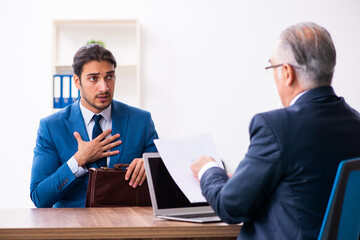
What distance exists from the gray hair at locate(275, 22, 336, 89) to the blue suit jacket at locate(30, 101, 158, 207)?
1.20 metres

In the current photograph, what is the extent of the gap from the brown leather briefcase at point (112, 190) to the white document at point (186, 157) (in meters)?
0.39

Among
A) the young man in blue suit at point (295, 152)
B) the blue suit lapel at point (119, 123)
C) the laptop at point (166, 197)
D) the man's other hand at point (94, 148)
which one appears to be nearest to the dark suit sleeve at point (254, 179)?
the young man in blue suit at point (295, 152)

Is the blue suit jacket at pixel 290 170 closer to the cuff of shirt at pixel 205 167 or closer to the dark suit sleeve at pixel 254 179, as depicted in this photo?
the dark suit sleeve at pixel 254 179

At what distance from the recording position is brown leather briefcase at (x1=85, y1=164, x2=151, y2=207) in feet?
6.24

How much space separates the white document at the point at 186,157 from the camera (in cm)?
156

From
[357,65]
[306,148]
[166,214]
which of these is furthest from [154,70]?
[306,148]

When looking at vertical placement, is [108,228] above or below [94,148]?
below

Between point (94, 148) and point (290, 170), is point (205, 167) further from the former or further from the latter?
point (94, 148)

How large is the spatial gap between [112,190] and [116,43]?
267 cm

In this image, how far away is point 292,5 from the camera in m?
4.45

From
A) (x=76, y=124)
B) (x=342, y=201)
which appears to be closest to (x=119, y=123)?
(x=76, y=124)

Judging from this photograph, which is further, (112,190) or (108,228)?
(112,190)

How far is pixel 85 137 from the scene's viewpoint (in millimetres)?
2283

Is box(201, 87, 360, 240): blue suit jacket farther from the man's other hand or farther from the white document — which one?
the man's other hand
